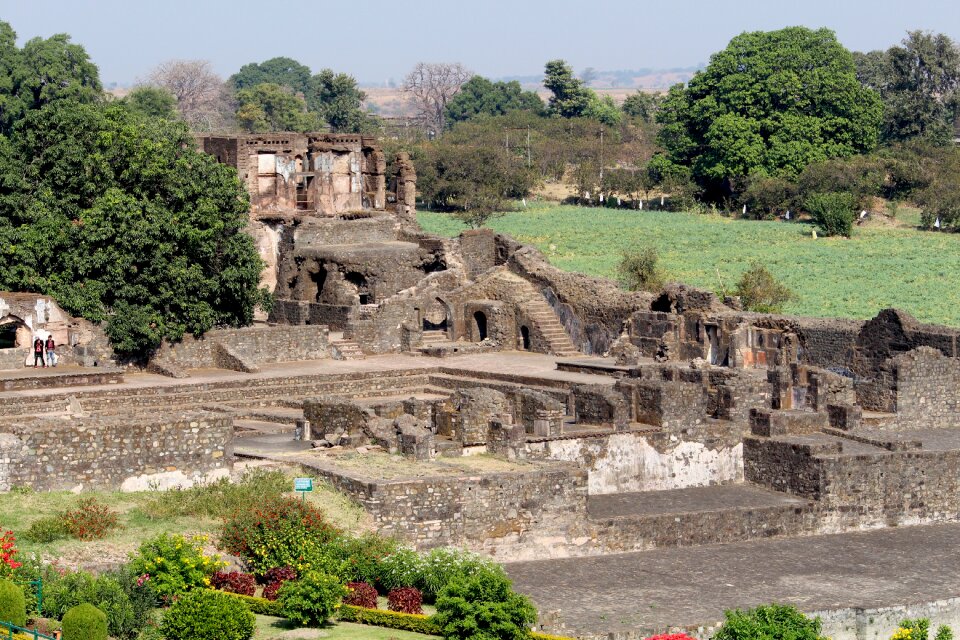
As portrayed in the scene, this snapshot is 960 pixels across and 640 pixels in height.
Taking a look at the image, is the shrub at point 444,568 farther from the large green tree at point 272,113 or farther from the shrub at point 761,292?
the large green tree at point 272,113

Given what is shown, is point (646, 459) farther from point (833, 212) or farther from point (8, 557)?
point (833, 212)

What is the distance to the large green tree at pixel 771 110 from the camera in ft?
293

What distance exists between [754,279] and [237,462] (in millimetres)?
26942

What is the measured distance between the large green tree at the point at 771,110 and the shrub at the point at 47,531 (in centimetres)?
6393

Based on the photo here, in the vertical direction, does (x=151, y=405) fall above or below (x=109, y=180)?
below

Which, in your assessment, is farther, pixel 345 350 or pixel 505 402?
pixel 345 350

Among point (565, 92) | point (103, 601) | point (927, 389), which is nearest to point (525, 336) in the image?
point (927, 389)

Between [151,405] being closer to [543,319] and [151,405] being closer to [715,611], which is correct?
[543,319]

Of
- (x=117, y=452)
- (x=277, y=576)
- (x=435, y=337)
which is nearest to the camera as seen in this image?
(x=277, y=576)

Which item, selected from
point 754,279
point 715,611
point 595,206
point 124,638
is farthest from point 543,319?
point 595,206

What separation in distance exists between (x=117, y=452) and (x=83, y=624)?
311 inches

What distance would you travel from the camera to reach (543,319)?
4775 centimetres

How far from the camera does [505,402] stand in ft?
114

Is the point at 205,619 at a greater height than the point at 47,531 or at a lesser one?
lesser
